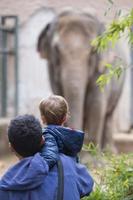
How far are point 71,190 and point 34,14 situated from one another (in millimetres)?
9863

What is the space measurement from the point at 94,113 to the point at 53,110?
671 centimetres

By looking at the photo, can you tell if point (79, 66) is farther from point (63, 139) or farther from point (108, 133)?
point (63, 139)

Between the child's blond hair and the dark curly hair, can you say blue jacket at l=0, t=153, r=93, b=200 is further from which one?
the child's blond hair

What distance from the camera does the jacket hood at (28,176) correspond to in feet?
11.9

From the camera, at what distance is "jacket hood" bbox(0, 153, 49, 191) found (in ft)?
11.9

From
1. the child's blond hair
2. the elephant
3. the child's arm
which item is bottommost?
the elephant

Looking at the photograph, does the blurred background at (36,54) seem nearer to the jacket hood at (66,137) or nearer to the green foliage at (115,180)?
the green foliage at (115,180)

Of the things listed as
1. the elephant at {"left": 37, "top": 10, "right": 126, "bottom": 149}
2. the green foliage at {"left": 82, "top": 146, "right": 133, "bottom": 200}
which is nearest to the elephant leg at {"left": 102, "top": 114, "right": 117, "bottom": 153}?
the elephant at {"left": 37, "top": 10, "right": 126, "bottom": 149}

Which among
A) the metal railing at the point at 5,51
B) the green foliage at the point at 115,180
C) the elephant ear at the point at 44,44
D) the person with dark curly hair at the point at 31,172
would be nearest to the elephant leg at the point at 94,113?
the elephant ear at the point at 44,44

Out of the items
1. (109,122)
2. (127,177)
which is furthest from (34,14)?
(127,177)

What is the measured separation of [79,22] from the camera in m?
10.4

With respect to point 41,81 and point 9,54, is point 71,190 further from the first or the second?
point 41,81

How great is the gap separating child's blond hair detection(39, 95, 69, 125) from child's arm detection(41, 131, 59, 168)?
0.26ft

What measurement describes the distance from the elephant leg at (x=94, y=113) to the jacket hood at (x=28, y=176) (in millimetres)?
6734
